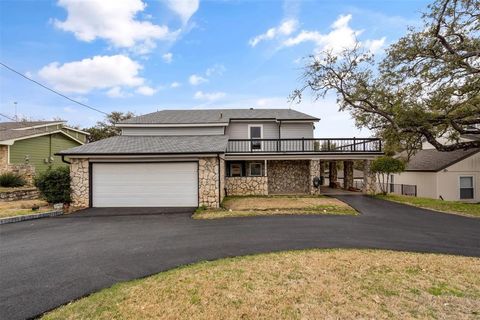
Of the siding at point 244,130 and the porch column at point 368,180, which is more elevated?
the siding at point 244,130

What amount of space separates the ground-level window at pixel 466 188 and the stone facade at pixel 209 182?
18916mm

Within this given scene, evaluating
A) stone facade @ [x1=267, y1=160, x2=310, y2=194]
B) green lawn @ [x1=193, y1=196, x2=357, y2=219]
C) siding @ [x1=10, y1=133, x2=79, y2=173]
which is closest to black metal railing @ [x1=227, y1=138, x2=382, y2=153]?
stone facade @ [x1=267, y1=160, x2=310, y2=194]

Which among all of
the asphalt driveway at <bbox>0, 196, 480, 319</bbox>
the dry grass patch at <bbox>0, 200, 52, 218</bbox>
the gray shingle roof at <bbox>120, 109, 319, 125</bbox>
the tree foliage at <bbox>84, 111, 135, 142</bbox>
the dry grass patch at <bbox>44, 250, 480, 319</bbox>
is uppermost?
the tree foliage at <bbox>84, 111, 135, 142</bbox>

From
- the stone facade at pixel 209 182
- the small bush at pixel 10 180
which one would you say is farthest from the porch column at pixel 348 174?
the small bush at pixel 10 180

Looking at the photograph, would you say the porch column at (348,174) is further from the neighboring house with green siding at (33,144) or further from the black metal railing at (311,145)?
the neighboring house with green siding at (33,144)

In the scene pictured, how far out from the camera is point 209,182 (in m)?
12.1

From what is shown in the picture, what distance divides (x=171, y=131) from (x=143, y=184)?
688cm

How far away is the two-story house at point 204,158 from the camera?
483 inches

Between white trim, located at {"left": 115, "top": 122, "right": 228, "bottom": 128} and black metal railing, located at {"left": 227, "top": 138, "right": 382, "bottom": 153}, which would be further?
white trim, located at {"left": 115, "top": 122, "right": 228, "bottom": 128}

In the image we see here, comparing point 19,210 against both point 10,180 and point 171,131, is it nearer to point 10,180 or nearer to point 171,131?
point 10,180

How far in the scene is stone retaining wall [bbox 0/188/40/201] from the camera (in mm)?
13961

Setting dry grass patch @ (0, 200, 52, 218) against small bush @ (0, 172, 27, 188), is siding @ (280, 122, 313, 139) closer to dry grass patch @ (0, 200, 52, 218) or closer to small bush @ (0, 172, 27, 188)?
dry grass patch @ (0, 200, 52, 218)

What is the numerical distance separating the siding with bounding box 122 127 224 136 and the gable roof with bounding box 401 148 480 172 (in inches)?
655

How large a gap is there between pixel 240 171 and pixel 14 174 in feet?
49.4
